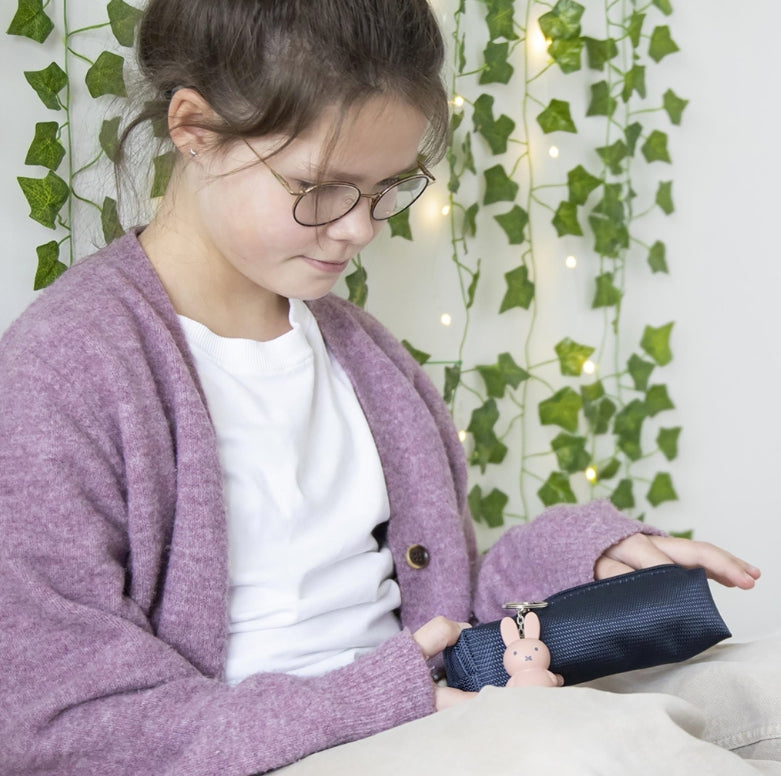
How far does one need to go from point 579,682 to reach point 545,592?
5.8 inches

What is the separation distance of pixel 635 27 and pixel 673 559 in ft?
3.60

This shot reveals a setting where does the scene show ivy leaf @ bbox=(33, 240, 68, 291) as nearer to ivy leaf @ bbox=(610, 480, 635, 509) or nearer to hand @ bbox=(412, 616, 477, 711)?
hand @ bbox=(412, 616, 477, 711)

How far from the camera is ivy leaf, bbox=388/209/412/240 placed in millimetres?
1557

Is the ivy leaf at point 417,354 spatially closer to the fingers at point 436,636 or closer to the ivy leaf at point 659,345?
the ivy leaf at point 659,345

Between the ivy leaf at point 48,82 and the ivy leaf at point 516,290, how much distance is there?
0.81 metres

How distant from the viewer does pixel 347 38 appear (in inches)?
37.9

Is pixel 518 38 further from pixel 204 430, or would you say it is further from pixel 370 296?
pixel 204 430

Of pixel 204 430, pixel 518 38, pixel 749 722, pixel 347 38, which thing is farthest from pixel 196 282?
pixel 518 38

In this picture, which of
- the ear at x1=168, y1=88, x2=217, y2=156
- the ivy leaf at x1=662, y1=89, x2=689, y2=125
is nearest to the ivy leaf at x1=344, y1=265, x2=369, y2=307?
the ear at x1=168, y1=88, x2=217, y2=156

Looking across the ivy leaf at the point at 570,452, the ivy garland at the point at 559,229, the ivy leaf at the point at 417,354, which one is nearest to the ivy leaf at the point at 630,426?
the ivy garland at the point at 559,229

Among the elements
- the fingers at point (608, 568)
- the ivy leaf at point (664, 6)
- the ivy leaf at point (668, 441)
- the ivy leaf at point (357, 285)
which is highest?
the ivy leaf at point (664, 6)

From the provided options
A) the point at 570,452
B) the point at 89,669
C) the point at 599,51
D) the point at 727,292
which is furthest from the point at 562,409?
the point at 89,669

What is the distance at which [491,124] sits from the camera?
1675mm

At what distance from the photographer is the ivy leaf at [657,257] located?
76.5 inches
